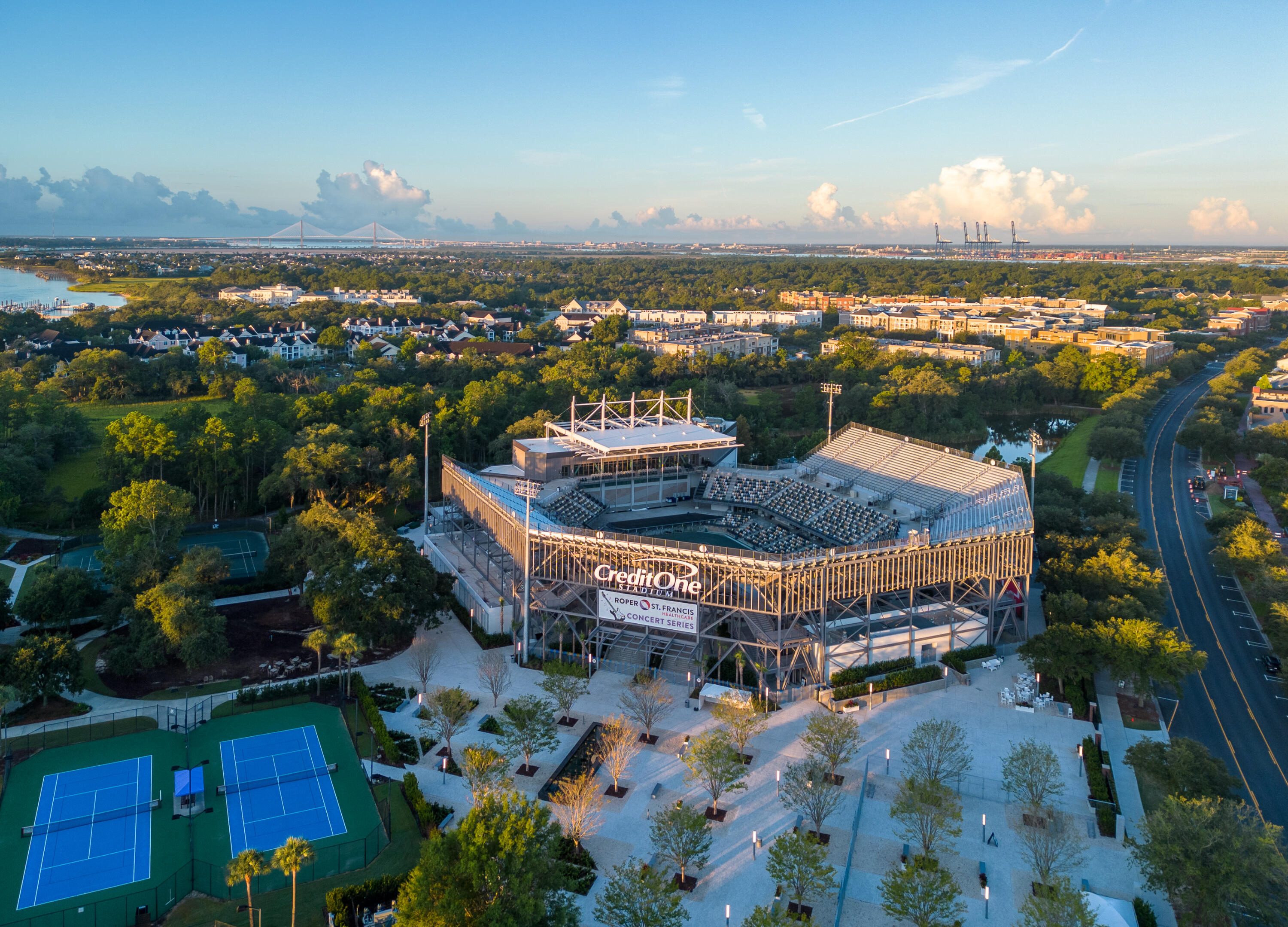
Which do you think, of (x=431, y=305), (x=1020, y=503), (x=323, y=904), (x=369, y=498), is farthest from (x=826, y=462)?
(x=431, y=305)

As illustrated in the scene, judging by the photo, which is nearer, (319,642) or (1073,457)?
(319,642)

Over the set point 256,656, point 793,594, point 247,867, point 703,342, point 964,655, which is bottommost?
point 256,656

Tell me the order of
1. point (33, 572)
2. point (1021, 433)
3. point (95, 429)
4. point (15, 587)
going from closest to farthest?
point (15, 587) < point (33, 572) < point (95, 429) < point (1021, 433)

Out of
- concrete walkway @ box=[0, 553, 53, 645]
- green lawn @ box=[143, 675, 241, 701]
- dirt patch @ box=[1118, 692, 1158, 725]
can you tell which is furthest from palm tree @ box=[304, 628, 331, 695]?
dirt patch @ box=[1118, 692, 1158, 725]

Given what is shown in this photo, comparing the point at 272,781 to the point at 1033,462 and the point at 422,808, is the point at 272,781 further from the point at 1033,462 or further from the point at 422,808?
the point at 1033,462

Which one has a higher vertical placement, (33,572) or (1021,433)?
(1021,433)

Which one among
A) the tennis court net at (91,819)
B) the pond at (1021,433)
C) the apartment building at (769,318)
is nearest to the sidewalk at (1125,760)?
the tennis court net at (91,819)

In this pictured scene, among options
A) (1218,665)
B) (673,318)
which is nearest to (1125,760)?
(1218,665)

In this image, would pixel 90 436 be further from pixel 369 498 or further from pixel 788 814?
pixel 788 814

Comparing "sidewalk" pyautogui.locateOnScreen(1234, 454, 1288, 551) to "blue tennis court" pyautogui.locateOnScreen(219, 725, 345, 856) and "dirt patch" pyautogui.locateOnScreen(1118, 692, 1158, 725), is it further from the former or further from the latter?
"blue tennis court" pyautogui.locateOnScreen(219, 725, 345, 856)

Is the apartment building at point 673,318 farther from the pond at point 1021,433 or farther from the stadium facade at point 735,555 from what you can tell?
the stadium facade at point 735,555
